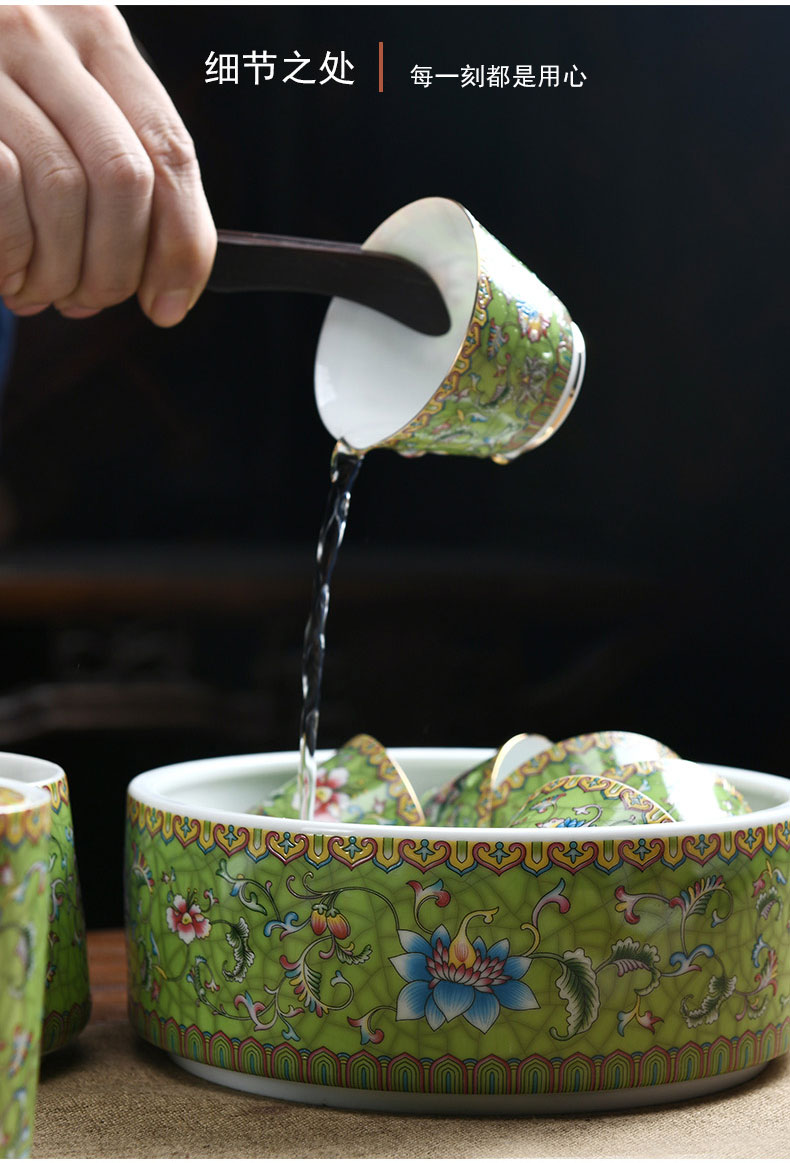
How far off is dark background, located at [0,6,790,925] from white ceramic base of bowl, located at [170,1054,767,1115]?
419 mm

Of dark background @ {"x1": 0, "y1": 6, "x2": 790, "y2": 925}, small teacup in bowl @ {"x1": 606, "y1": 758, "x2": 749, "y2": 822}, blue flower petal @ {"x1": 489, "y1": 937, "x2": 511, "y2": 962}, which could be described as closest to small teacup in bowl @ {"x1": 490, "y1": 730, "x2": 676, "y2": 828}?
small teacup in bowl @ {"x1": 606, "y1": 758, "x2": 749, "y2": 822}

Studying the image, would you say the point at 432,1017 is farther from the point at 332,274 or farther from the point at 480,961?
the point at 332,274

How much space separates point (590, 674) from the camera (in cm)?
96

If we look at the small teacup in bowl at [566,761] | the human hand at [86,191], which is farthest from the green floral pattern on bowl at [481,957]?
the human hand at [86,191]

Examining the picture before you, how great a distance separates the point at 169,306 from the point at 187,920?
0.24 meters

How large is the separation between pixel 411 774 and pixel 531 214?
0.40 meters

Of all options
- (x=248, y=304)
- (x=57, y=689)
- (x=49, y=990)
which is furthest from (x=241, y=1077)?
(x=248, y=304)

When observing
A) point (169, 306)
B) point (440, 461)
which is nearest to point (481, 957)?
point (169, 306)

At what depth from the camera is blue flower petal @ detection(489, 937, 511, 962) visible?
505 millimetres

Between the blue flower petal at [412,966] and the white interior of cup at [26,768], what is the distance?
0.17m

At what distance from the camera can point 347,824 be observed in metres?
0.52

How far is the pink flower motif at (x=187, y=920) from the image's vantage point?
0.54 metres

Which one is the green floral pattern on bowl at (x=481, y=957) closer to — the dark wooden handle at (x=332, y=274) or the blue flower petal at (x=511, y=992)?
the blue flower petal at (x=511, y=992)

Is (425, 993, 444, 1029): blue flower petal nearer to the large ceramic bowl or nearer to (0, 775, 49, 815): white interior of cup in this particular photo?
the large ceramic bowl
